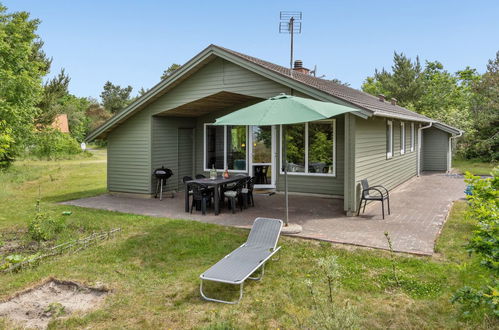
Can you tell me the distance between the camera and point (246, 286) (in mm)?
4605

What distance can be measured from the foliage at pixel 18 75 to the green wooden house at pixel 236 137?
6370 mm

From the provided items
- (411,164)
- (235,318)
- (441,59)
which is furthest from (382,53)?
(235,318)

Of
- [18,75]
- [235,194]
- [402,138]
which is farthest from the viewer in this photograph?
[18,75]

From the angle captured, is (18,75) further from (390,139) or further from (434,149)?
(434,149)

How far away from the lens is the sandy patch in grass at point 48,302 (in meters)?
3.88

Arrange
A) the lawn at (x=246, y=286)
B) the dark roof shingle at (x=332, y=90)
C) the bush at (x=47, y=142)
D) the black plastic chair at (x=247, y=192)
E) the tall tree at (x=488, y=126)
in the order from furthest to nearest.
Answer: the tall tree at (x=488, y=126) → the bush at (x=47, y=142) → the black plastic chair at (x=247, y=192) → the dark roof shingle at (x=332, y=90) → the lawn at (x=246, y=286)

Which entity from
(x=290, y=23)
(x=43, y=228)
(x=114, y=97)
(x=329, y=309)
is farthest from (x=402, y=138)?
(x=114, y=97)

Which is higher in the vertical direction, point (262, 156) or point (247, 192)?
point (262, 156)

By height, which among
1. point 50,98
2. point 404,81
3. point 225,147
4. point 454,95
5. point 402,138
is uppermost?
point 404,81

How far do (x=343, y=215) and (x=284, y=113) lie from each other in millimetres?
3211

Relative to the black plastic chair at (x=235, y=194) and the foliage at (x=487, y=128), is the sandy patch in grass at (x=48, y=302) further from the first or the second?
the foliage at (x=487, y=128)

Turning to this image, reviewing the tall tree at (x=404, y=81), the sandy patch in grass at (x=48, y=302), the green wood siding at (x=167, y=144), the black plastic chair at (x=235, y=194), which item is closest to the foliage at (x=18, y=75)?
the green wood siding at (x=167, y=144)

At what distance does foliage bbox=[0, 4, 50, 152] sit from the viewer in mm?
14916

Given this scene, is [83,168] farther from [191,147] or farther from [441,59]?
[441,59]
